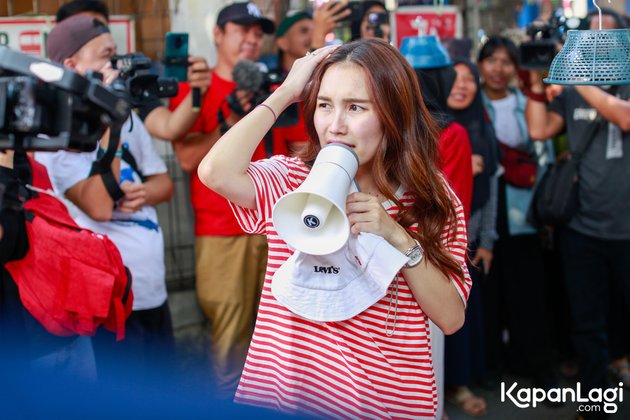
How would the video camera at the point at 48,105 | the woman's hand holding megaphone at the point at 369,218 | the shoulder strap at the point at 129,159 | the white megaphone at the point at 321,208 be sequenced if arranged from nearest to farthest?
the video camera at the point at 48,105
the white megaphone at the point at 321,208
the woman's hand holding megaphone at the point at 369,218
the shoulder strap at the point at 129,159

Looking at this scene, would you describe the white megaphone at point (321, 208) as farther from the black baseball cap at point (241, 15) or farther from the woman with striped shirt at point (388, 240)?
the black baseball cap at point (241, 15)

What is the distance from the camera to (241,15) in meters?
4.75

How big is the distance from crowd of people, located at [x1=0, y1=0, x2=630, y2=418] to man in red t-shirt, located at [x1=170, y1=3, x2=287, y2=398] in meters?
0.01

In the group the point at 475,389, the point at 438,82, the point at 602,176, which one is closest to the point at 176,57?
the point at 438,82

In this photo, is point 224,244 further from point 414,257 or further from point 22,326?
point 414,257

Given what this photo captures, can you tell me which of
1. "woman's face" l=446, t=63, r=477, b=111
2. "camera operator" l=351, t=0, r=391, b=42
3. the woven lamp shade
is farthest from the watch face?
"camera operator" l=351, t=0, r=391, b=42

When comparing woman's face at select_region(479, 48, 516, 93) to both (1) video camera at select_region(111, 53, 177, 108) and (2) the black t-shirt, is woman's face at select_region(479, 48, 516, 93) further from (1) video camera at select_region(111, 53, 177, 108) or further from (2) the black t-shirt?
(1) video camera at select_region(111, 53, 177, 108)

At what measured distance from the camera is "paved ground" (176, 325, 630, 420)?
15.3ft

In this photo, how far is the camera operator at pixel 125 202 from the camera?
3.62m

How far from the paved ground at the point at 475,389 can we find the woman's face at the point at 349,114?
2.42 meters

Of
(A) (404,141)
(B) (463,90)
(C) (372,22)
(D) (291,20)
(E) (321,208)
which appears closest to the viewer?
(E) (321,208)

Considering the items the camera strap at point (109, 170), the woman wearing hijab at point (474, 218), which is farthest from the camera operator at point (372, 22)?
the camera strap at point (109, 170)

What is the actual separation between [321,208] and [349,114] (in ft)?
1.16

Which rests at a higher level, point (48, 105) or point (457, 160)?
point (48, 105)
